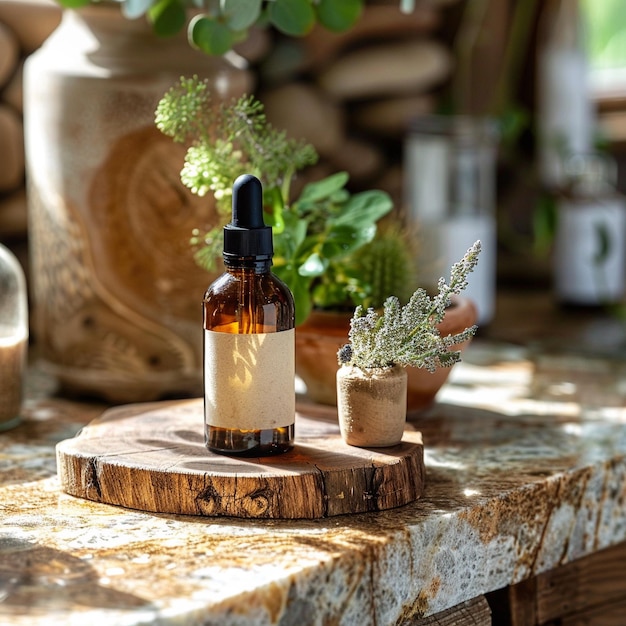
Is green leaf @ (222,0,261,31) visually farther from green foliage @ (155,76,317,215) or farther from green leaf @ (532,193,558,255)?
green leaf @ (532,193,558,255)

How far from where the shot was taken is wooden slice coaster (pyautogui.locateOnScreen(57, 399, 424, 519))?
2.46 ft

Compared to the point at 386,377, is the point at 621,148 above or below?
above

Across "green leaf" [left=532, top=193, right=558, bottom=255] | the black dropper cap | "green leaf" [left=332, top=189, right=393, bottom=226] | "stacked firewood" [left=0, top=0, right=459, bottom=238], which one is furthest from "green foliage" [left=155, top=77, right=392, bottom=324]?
"green leaf" [left=532, top=193, right=558, bottom=255]

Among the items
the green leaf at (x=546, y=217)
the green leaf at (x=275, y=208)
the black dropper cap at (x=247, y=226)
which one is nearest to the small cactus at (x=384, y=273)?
the green leaf at (x=275, y=208)

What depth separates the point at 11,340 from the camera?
96cm

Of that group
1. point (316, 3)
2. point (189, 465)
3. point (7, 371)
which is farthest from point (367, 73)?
point (189, 465)

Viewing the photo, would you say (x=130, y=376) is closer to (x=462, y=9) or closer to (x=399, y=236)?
(x=399, y=236)

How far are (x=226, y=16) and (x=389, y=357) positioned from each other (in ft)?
1.07

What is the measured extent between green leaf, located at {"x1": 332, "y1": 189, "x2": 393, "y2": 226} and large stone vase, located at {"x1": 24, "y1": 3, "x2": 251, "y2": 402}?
0.15 meters

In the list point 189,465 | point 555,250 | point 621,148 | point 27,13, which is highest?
point 27,13

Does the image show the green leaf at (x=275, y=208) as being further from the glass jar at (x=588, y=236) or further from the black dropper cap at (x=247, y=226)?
the glass jar at (x=588, y=236)

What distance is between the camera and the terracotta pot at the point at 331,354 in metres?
0.94

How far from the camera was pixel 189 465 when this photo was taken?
0.77 meters

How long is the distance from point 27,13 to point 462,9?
602 millimetres
